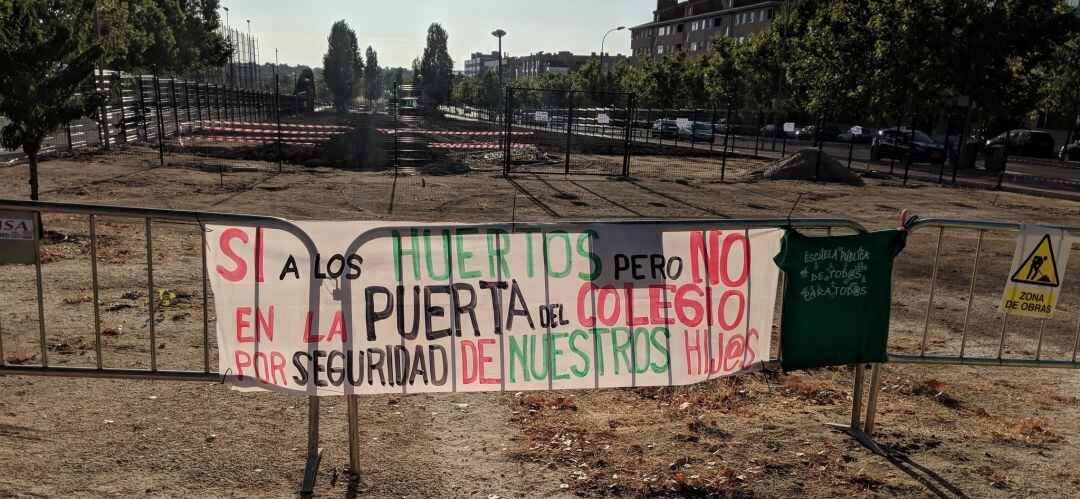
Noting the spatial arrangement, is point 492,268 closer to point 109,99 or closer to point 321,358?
point 321,358

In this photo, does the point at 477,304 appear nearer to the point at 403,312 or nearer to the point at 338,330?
the point at 403,312

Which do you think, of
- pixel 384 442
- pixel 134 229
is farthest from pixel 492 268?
pixel 134 229

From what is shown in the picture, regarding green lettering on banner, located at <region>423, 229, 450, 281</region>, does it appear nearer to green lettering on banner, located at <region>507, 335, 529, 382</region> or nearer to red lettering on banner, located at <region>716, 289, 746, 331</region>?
green lettering on banner, located at <region>507, 335, 529, 382</region>

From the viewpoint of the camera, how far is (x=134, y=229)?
1220 centimetres

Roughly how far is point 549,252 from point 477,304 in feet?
1.74

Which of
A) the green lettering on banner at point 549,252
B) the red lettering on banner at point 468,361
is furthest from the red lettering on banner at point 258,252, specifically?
the green lettering on banner at point 549,252

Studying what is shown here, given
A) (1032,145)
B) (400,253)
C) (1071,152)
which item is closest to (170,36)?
(400,253)

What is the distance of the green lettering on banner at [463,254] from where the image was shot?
4.33 m

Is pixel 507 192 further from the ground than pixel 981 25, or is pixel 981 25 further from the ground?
pixel 981 25

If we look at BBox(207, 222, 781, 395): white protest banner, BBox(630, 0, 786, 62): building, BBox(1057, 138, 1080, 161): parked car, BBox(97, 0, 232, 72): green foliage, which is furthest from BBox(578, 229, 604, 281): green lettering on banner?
BBox(630, 0, 786, 62): building

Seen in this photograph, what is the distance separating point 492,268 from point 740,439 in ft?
6.74

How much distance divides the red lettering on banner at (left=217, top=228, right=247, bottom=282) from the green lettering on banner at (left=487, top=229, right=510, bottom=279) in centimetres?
138

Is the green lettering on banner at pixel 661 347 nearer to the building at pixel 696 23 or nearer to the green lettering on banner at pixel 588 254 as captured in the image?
the green lettering on banner at pixel 588 254

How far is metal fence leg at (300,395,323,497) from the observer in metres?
4.18
